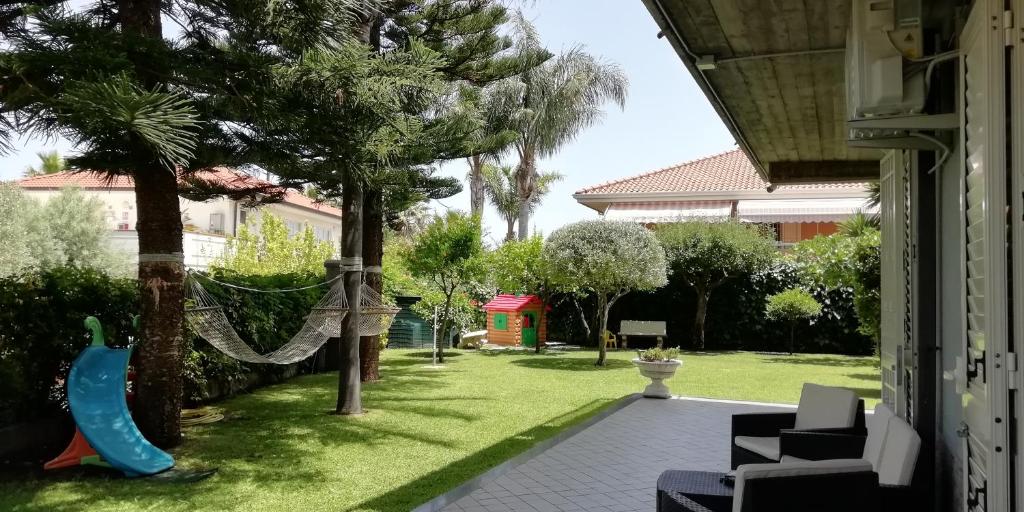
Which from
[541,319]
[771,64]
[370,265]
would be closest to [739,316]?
[541,319]

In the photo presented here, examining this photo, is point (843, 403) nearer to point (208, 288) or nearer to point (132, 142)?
point (132, 142)

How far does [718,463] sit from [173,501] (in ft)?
12.7

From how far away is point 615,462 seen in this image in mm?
5672

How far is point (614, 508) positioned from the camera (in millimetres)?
4418

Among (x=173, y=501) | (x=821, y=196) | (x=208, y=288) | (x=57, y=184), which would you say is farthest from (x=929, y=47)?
(x=57, y=184)

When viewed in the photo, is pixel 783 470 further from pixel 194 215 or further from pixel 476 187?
pixel 194 215

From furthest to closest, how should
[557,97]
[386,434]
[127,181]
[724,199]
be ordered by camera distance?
[557,97] < [724,199] < [386,434] < [127,181]

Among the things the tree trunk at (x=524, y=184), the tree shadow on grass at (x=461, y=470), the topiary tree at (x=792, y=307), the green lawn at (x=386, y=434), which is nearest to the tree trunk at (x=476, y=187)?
the tree trunk at (x=524, y=184)

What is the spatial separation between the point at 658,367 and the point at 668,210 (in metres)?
13.2

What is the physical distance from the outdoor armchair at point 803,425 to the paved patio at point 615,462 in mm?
709

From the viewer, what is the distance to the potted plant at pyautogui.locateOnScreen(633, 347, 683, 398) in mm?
8852

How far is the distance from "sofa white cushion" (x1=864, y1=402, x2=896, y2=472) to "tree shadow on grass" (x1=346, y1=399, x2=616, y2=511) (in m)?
2.57

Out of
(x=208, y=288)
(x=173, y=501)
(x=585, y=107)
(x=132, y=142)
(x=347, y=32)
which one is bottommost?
(x=173, y=501)

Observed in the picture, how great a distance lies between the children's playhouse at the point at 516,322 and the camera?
1766 centimetres
